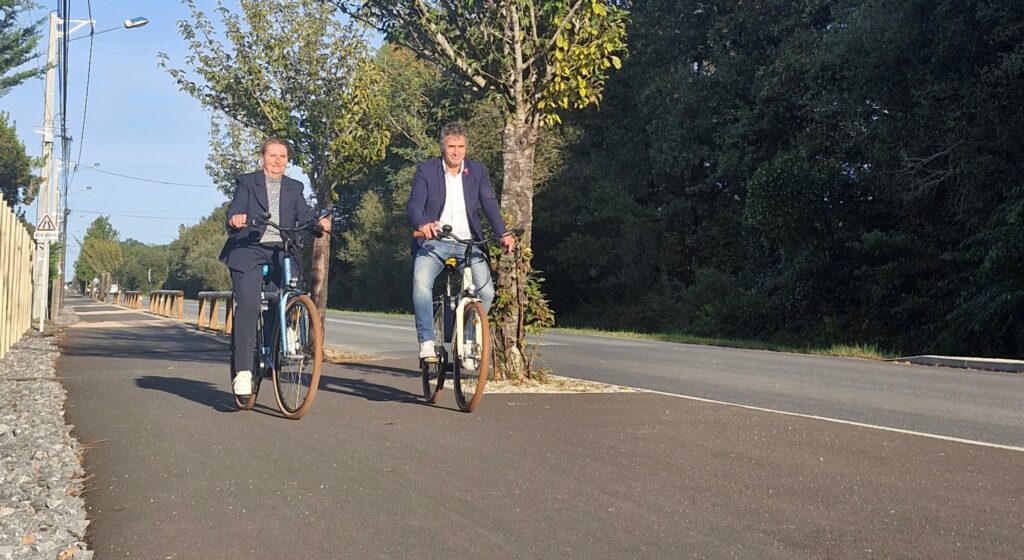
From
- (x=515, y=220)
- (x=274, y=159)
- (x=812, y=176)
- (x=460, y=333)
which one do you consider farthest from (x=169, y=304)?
(x=460, y=333)

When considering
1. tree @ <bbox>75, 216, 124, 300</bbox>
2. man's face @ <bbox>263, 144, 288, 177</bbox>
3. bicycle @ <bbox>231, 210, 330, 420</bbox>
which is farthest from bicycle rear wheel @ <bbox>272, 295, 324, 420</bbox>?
tree @ <bbox>75, 216, 124, 300</bbox>

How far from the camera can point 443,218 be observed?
800cm

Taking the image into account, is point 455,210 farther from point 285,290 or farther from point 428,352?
point 285,290

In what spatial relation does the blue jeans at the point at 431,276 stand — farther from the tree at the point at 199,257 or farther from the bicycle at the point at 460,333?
the tree at the point at 199,257

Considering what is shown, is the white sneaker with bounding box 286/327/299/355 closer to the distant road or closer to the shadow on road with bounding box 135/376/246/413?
the shadow on road with bounding box 135/376/246/413

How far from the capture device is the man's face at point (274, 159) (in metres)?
7.94

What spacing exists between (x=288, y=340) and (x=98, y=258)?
160m

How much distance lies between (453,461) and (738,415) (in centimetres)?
290

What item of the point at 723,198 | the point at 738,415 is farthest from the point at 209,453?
the point at 723,198

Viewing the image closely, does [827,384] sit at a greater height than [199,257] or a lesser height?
lesser

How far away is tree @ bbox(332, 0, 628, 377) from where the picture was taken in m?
9.98

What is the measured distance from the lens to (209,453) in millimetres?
5926

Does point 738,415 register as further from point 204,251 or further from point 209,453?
point 204,251

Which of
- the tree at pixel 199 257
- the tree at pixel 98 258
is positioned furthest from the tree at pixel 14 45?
the tree at pixel 98 258
